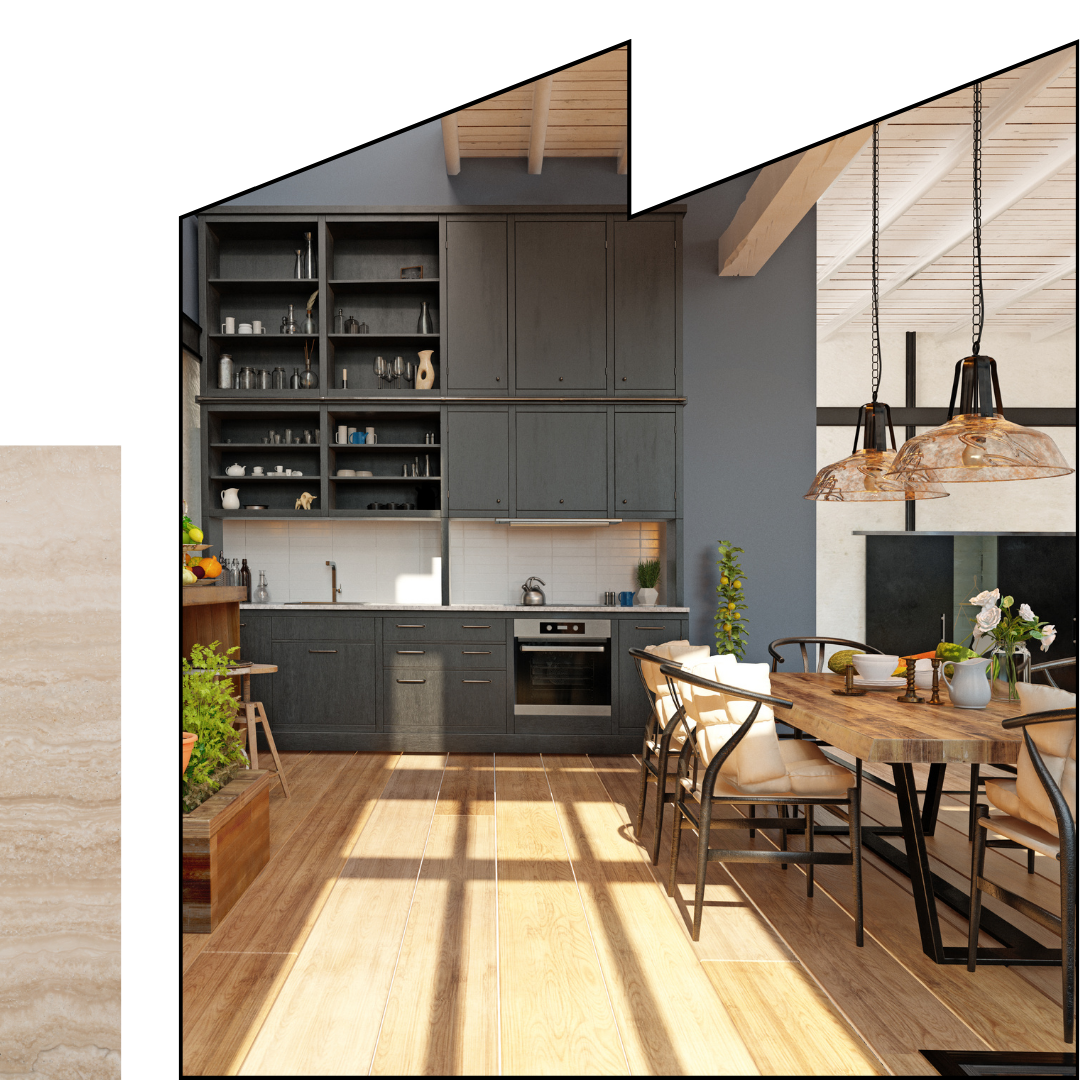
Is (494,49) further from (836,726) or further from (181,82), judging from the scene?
(836,726)

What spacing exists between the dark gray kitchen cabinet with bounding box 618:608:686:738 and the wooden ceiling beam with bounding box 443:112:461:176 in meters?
3.40

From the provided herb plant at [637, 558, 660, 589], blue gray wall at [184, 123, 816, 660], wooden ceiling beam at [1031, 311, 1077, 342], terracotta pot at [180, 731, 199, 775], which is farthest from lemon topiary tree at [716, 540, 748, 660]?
wooden ceiling beam at [1031, 311, 1077, 342]

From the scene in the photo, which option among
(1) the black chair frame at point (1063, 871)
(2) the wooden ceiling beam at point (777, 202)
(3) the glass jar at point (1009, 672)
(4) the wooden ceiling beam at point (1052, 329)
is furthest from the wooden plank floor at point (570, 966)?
(4) the wooden ceiling beam at point (1052, 329)

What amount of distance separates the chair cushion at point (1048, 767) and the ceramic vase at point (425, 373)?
4.41 meters

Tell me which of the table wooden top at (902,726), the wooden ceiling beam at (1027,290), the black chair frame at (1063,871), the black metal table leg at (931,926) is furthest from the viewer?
the wooden ceiling beam at (1027,290)

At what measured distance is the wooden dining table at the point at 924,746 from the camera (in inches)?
96.6

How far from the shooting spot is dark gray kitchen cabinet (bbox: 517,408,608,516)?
5.75 m

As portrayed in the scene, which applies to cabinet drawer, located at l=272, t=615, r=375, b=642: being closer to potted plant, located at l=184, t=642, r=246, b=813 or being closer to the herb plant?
the herb plant

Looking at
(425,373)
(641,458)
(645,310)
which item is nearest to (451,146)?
(425,373)

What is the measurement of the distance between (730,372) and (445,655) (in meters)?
2.94

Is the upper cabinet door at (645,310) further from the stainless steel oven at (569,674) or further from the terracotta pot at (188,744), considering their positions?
the terracotta pot at (188,744)

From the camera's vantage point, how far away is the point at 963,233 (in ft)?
21.7

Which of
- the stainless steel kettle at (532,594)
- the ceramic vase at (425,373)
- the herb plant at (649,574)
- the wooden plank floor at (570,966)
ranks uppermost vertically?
the ceramic vase at (425,373)

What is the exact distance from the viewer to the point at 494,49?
137 cm
